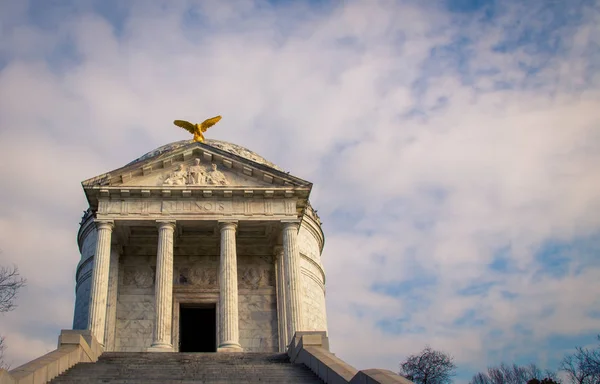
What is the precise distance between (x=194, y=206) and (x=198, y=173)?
1834 mm

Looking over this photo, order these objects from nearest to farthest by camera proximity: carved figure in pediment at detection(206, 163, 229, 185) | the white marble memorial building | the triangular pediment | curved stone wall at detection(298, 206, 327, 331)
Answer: the white marble memorial building, the triangular pediment, carved figure in pediment at detection(206, 163, 229, 185), curved stone wall at detection(298, 206, 327, 331)

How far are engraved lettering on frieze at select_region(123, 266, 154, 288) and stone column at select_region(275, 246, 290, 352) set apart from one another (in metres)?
6.86

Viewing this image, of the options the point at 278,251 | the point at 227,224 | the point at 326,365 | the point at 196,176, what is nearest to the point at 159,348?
the point at 227,224

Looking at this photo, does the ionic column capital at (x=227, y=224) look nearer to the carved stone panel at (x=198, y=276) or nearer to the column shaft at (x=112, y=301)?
the carved stone panel at (x=198, y=276)

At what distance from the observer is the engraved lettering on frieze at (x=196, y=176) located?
30.8 metres

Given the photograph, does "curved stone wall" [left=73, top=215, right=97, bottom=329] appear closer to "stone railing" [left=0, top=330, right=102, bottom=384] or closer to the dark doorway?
the dark doorway

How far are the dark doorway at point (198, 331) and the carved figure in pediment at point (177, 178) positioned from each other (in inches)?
338

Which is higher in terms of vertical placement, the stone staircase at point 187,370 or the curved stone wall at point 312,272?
the curved stone wall at point 312,272

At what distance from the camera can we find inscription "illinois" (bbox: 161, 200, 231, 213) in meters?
30.2

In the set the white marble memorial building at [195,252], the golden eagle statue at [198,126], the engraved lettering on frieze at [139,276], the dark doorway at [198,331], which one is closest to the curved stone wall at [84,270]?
the dark doorway at [198,331]

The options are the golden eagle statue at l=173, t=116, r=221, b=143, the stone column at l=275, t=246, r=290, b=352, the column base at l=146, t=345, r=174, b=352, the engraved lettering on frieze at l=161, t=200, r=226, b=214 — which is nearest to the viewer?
the column base at l=146, t=345, r=174, b=352

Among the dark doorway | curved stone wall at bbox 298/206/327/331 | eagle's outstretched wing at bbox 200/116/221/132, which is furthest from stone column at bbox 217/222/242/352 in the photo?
curved stone wall at bbox 298/206/327/331

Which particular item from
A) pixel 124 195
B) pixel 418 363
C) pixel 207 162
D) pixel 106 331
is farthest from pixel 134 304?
pixel 418 363

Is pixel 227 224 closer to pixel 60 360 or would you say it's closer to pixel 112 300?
pixel 112 300
